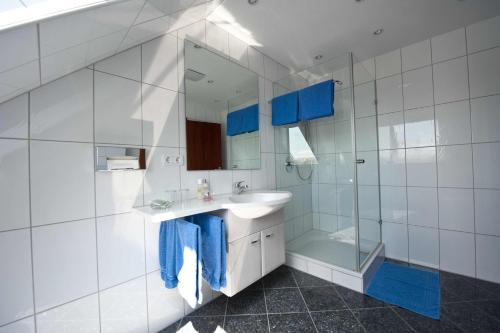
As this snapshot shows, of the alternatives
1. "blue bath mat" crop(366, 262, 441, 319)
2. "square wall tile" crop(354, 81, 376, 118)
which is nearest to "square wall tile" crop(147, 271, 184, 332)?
"blue bath mat" crop(366, 262, 441, 319)

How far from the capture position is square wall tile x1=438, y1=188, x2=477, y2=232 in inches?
73.2

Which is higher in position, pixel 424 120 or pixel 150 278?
pixel 424 120

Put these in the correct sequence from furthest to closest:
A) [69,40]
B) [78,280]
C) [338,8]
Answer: [338,8], [78,280], [69,40]

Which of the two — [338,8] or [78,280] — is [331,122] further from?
[78,280]

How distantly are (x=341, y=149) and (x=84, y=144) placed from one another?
6.98 feet

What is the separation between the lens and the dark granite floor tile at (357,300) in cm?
151

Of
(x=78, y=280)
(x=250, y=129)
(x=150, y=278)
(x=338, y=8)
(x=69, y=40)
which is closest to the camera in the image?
(x=69, y=40)

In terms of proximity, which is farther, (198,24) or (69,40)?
(198,24)

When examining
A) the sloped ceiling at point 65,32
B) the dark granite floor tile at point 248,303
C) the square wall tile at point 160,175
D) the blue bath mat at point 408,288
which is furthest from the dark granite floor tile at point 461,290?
the sloped ceiling at point 65,32

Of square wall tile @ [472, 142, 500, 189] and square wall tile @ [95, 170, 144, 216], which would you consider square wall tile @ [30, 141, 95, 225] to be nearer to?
square wall tile @ [95, 170, 144, 216]

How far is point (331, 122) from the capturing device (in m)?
2.18

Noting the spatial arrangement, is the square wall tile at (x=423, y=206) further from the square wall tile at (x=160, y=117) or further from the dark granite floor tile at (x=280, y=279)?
the square wall tile at (x=160, y=117)

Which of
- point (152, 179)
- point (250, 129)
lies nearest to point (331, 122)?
point (250, 129)

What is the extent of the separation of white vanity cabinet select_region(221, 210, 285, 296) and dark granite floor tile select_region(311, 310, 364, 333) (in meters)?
0.45
